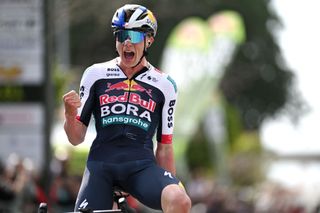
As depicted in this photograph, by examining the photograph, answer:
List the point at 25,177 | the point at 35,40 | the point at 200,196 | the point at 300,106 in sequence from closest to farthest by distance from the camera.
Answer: the point at 25,177 < the point at 35,40 < the point at 200,196 < the point at 300,106

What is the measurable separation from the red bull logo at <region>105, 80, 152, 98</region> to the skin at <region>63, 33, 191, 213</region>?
0.23 feet

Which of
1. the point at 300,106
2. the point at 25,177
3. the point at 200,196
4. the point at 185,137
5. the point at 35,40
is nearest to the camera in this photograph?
the point at 25,177

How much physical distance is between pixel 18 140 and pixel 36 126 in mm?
359

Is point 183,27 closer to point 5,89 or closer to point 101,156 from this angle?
point 5,89

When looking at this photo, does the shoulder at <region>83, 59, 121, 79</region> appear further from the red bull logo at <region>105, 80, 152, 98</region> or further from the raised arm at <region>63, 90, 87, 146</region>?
the raised arm at <region>63, 90, 87, 146</region>

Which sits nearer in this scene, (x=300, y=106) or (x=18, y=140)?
(x=18, y=140)

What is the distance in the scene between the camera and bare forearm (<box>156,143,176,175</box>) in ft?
33.3

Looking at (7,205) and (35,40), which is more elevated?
(35,40)

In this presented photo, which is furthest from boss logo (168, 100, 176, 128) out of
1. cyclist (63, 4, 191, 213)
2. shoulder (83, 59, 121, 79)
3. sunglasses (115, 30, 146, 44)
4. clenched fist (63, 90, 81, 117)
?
clenched fist (63, 90, 81, 117)

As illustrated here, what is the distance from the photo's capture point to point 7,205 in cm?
1752

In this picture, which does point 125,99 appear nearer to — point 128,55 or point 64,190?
point 128,55

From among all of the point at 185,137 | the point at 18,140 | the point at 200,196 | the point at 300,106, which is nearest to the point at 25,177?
the point at 18,140

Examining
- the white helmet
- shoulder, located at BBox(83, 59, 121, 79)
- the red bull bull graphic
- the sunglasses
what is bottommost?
the red bull bull graphic

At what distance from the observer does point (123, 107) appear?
32.6 ft
